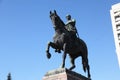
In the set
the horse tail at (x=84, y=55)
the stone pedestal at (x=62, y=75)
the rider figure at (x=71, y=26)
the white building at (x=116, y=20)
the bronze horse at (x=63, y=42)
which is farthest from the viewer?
the white building at (x=116, y=20)

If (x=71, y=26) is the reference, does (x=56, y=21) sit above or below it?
above

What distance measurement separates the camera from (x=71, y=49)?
14.6 metres

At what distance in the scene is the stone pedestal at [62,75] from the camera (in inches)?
519

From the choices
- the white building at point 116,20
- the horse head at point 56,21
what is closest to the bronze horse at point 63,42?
the horse head at point 56,21

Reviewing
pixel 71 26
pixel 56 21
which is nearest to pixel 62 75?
pixel 56 21

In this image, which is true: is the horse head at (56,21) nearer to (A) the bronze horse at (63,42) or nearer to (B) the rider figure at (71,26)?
(A) the bronze horse at (63,42)

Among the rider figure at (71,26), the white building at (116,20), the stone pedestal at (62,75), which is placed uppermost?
the white building at (116,20)

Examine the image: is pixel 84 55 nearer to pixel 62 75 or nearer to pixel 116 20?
pixel 62 75

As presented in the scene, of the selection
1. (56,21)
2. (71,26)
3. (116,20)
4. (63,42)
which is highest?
(116,20)

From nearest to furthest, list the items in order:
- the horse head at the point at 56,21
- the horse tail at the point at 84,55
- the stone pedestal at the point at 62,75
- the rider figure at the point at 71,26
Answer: the stone pedestal at the point at 62,75, the horse head at the point at 56,21, the rider figure at the point at 71,26, the horse tail at the point at 84,55

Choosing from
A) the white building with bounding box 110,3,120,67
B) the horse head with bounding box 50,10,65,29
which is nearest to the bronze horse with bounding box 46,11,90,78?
the horse head with bounding box 50,10,65,29

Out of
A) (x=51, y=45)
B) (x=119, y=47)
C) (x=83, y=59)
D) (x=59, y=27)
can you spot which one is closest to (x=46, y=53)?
(x=51, y=45)

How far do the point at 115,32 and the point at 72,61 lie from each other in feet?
300

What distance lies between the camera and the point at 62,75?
13211 millimetres
